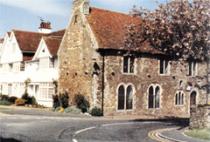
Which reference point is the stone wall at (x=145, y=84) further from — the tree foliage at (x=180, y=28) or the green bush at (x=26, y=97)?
the green bush at (x=26, y=97)

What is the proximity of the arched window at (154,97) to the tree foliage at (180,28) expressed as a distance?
15.0 meters

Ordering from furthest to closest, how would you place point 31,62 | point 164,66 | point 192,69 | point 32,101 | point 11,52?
point 11,52, point 31,62, point 32,101, point 192,69, point 164,66

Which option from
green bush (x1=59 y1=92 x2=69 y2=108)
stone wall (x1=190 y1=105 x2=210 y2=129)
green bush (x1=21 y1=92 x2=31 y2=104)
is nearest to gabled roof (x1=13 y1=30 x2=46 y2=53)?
green bush (x1=21 y1=92 x2=31 y2=104)

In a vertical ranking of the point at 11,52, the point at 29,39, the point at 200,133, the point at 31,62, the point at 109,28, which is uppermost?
the point at 29,39

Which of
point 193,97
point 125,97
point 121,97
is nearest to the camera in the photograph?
point 121,97

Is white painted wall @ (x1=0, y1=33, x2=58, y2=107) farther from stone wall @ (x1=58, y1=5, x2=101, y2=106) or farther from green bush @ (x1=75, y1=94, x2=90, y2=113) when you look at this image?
green bush @ (x1=75, y1=94, x2=90, y2=113)

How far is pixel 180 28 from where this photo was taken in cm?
2711

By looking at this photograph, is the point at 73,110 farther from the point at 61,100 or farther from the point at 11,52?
the point at 11,52

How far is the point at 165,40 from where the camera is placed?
28.4m

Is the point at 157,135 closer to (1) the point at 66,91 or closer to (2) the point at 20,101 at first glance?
(1) the point at 66,91

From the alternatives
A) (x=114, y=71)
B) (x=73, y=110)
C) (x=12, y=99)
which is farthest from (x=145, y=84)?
(x=12, y=99)

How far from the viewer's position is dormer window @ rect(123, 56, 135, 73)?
42094 mm

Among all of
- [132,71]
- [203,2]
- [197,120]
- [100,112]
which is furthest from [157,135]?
[132,71]

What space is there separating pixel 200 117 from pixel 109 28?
17.9 meters
